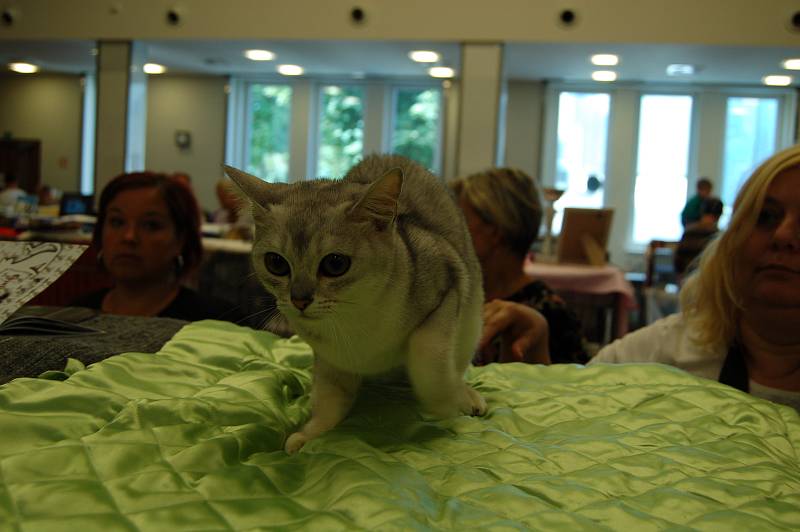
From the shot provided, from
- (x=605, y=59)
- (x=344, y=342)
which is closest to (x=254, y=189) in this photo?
(x=344, y=342)

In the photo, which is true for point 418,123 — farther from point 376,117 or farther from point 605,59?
point 605,59

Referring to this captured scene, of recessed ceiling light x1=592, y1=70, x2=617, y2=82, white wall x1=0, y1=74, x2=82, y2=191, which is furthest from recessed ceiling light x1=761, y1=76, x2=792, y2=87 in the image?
white wall x1=0, y1=74, x2=82, y2=191

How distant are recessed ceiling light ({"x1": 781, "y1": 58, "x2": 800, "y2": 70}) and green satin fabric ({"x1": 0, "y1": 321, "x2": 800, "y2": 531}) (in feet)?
23.8

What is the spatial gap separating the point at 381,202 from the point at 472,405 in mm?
328

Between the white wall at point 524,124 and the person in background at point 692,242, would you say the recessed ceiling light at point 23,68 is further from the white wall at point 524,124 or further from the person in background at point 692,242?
the person in background at point 692,242

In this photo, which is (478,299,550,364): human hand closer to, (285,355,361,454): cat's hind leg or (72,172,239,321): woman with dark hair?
(285,355,361,454): cat's hind leg

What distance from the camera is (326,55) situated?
817 centimetres

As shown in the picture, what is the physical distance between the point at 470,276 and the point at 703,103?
961 cm

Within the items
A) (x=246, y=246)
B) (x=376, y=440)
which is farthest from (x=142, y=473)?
(x=246, y=246)

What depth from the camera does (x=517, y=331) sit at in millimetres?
1648

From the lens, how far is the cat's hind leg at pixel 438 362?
93 cm

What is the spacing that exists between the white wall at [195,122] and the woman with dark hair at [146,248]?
29.5ft

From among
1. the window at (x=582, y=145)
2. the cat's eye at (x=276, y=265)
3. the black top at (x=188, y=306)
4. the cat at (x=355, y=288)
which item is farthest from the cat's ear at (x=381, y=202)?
the window at (x=582, y=145)

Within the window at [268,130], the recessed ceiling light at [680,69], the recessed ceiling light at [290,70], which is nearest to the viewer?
the recessed ceiling light at [680,69]
